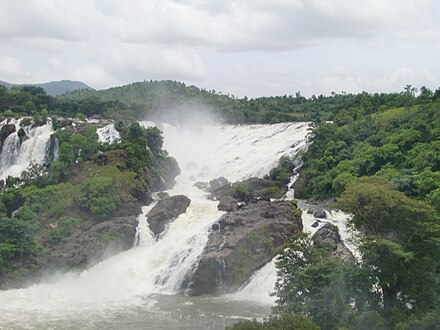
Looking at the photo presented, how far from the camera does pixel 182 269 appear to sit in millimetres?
35594

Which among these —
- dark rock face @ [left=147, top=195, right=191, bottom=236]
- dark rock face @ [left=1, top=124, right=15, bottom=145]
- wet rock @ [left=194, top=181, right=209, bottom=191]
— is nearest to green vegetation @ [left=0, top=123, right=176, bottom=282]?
dark rock face @ [left=147, top=195, right=191, bottom=236]

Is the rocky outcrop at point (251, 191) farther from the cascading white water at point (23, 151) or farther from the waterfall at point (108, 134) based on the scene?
the cascading white water at point (23, 151)

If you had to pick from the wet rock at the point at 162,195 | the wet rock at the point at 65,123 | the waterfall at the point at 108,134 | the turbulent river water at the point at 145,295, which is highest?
the wet rock at the point at 65,123

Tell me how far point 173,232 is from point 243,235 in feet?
20.7

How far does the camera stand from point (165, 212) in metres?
42.1

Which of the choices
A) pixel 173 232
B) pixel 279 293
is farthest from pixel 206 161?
pixel 279 293

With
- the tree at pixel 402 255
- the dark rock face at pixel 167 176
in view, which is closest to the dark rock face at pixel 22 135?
the dark rock face at pixel 167 176

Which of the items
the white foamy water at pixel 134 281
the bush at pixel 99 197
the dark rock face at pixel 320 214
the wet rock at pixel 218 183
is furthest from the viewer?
the wet rock at pixel 218 183

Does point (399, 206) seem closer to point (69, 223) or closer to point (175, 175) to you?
point (69, 223)

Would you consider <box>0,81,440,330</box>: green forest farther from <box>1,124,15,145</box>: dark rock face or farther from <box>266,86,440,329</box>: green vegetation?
<box>1,124,15,145</box>: dark rock face

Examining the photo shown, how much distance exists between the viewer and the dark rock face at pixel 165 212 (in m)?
41.2

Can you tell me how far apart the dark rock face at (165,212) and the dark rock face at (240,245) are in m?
4.29

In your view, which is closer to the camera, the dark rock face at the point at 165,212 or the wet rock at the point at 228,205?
the dark rock face at the point at 165,212

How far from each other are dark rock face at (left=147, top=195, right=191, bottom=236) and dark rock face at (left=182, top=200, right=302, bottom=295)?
4.29 m
